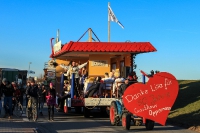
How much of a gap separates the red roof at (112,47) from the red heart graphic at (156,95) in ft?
16.1

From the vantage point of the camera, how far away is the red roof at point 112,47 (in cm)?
1848

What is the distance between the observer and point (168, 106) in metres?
13.5

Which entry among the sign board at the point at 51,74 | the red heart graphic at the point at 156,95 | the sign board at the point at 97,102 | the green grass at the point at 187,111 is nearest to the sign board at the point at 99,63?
the sign board at the point at 97,102

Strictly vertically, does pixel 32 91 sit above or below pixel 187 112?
above

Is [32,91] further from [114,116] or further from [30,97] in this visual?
[114,116]

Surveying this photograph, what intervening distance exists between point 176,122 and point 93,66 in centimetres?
576

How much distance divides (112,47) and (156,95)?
5.79 m

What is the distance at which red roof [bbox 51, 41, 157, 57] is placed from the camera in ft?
60.6

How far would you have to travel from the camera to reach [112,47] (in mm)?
18812


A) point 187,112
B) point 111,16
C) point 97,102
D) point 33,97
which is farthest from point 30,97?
point 111,16

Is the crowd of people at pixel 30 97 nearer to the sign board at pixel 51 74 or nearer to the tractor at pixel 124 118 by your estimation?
the tractor at pixel 124 118

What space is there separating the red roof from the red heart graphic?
4912 millimetres

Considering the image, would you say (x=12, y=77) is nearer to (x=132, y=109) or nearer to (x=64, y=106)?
(x=64, y=106)

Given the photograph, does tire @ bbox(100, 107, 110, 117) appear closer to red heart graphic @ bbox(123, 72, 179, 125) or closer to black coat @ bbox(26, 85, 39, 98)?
black coat @ bbox(26, 85, 39, 98)
